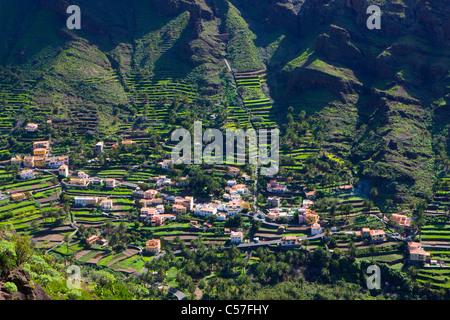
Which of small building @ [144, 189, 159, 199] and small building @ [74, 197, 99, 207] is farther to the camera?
small building @ [144, 189, 159, 199]

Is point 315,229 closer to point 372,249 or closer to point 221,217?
point 372,249

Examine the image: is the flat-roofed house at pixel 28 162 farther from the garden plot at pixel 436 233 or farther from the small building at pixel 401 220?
the garden plot at pixel 436 233

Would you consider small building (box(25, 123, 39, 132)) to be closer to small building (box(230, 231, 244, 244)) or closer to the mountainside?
the mountainside

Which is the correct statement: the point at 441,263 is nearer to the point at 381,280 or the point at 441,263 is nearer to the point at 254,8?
the point at 381,280

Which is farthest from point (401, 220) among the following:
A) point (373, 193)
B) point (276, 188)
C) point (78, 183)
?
point (78, 183)

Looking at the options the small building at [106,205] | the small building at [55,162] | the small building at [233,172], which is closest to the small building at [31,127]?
the small building at [55,162]

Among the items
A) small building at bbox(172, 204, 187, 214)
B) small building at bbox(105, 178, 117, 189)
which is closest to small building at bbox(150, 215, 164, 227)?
small building at bbox(172, 204, 187, 214)
